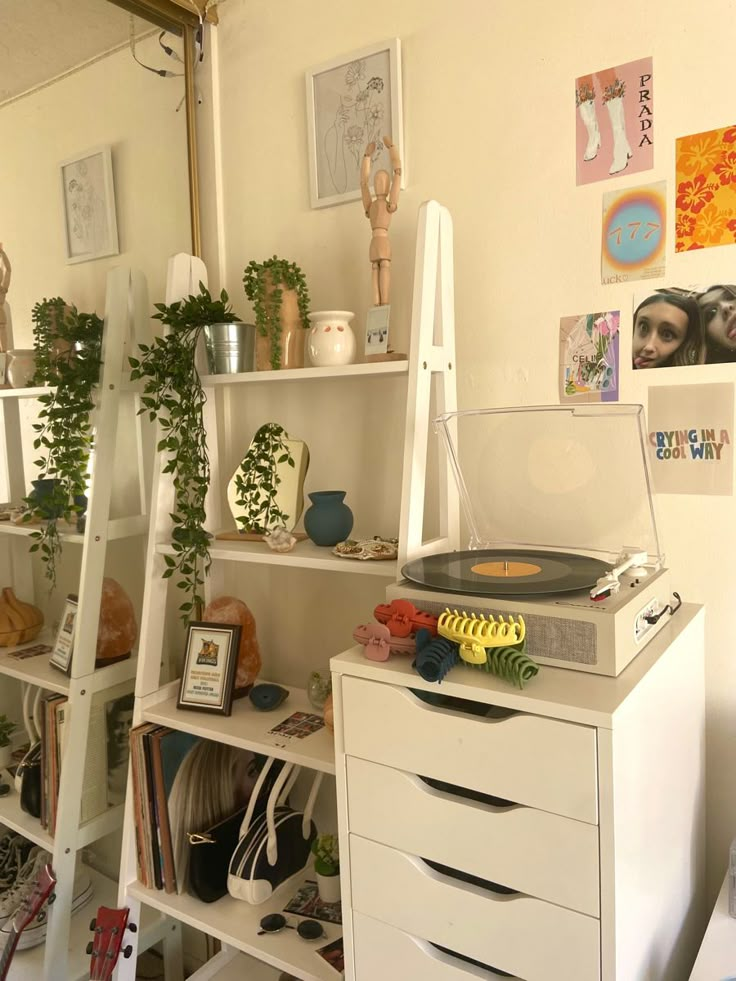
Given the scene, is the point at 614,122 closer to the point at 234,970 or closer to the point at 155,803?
the point at 155,803

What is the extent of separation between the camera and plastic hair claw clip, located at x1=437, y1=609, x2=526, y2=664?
3.03 ft

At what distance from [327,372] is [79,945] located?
138cm

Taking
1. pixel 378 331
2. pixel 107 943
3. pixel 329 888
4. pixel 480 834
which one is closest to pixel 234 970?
pixel 107 943

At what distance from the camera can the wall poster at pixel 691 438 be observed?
1.15m

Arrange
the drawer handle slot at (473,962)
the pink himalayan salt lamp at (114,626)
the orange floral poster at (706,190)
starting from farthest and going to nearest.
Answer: the pink himalayan salt lamp at (114,626), the orange floral poster at (706,190), the drawer handle slot at (473,962)

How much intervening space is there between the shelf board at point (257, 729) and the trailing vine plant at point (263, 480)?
35cm

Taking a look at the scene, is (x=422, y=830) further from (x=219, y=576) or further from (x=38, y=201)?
(x=38, y=201)

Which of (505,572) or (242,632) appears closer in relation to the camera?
(505,572)

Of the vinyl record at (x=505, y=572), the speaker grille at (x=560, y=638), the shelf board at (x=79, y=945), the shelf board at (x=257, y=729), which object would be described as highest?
the vinyl record at (x=505, y=572)

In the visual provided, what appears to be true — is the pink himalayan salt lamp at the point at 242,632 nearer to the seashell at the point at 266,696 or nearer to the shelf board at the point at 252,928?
the seashell at the point at 266,696

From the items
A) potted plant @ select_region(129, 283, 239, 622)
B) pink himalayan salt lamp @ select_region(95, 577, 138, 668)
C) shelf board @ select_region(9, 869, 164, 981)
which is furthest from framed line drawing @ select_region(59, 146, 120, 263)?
shelf board @ select_region(9, 869, 164, 981)

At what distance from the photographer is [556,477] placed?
1.23 metres

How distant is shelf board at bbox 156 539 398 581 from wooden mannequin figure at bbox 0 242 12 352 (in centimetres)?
57

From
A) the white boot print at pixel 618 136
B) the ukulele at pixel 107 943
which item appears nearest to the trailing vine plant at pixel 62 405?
the ukulele at pixel 107 943
